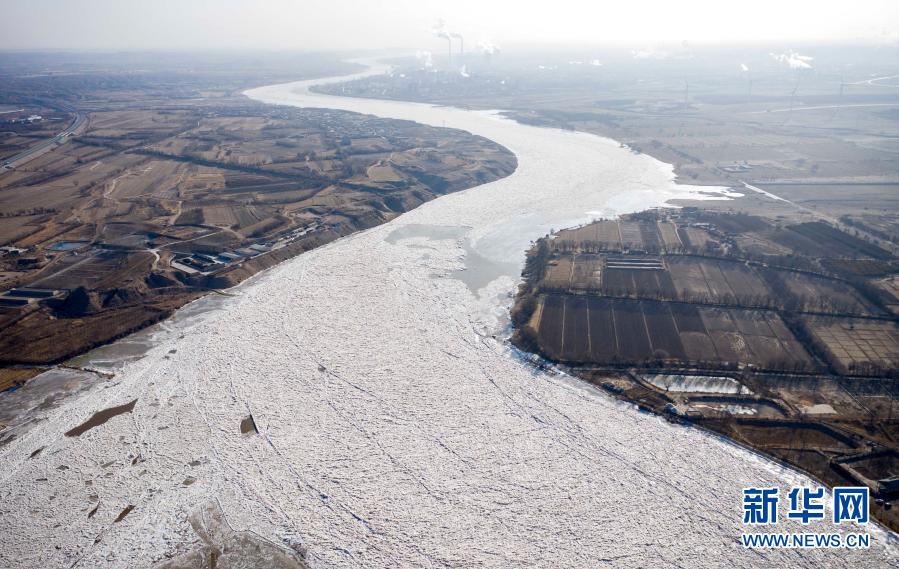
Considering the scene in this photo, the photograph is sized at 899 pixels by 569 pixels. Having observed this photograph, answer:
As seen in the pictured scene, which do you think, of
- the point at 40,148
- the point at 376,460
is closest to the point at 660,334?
the point at 376,460

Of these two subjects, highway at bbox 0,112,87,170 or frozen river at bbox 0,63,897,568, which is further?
highway at bbox 0,112,87,170

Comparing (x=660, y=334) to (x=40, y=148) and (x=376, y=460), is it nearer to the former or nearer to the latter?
(x=376, y=460)

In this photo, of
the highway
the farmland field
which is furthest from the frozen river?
the highway

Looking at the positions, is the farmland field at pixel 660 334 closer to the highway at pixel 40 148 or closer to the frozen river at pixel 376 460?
the frozen river at pixel 376 460

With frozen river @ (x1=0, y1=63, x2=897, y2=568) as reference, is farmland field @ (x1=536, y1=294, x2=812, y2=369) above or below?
above

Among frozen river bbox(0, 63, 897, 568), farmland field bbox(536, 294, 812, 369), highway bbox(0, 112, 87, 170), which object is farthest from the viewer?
highway bbox(0, 112, 87, 170)

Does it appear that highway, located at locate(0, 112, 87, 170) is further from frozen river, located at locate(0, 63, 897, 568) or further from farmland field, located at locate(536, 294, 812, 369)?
farmland field, located at locate(536, 294, 812, 369)

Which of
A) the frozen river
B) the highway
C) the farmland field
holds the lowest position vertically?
the frozen river
